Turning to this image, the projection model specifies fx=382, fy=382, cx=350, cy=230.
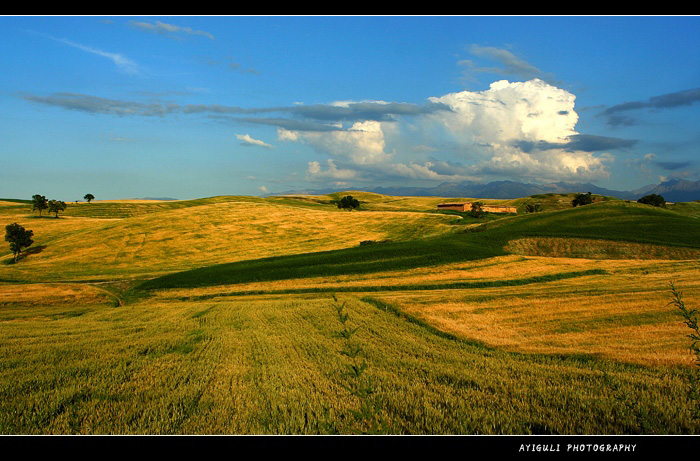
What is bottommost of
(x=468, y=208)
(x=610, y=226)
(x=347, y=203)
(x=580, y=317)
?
(x=580, y=317)

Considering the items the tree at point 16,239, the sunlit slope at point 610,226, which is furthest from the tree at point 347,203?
the tree at point 16,239

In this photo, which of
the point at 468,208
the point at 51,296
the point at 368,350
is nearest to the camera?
the point at 368,350

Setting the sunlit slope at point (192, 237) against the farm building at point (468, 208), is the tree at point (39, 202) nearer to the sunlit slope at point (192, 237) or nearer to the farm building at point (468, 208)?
the sunlit slope at point (192, 237)

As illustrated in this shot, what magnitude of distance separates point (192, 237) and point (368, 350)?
75372mm

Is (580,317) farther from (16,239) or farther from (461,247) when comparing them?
(16,239)

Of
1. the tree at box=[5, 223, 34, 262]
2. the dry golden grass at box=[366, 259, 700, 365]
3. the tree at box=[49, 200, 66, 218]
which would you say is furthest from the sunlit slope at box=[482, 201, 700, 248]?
the tree at box=[49, 200, 66, 218]

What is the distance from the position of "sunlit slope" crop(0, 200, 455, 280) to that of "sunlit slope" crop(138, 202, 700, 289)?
13551 mm

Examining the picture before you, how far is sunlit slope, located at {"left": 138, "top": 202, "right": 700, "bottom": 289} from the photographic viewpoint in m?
49.0

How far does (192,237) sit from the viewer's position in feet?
270

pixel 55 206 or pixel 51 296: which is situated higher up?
pixel 55 206

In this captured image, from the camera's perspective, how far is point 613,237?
58781 millimetres

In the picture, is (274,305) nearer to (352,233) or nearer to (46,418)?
(46,418)

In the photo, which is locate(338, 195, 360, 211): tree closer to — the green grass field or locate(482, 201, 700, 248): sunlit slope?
locate(482, 201, 700, 248): sunlit slope

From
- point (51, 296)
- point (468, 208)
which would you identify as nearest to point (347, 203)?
point (468, 208)
